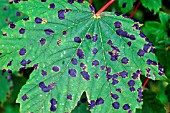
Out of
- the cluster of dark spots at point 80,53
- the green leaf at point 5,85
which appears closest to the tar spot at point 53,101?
the cluster of dark spots at point 80,53

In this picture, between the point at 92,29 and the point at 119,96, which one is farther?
the point at 92,29

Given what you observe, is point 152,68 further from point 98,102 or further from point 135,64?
point 98,102

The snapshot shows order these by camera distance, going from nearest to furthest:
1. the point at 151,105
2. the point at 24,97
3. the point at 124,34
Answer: the point at 24,97
the point at 124,34
the point at 151,105

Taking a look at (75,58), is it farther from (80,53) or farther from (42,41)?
(42,41)

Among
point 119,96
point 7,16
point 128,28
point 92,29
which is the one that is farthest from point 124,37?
point 7,16

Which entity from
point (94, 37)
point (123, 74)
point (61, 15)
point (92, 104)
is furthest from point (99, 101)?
point (61, 15)

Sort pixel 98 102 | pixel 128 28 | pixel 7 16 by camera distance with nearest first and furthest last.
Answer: pixel 98 102 → pixel 128 28 → pixel 7 16

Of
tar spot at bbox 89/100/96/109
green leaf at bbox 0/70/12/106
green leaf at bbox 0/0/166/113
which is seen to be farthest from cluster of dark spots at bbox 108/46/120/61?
green leaf at bbox 0/70/12/106
